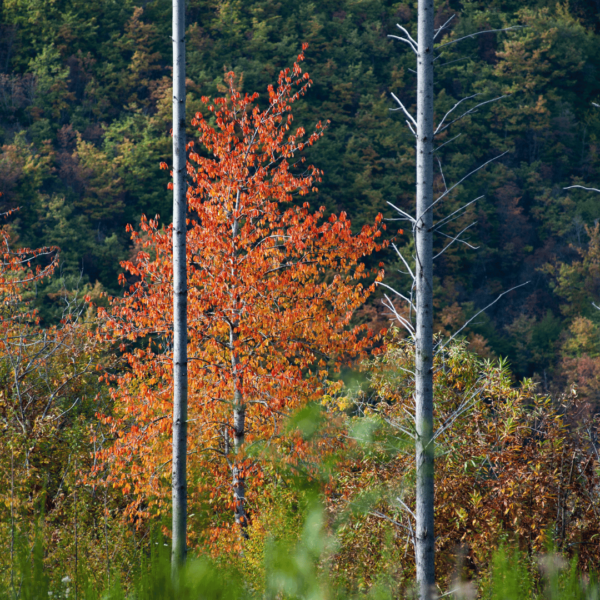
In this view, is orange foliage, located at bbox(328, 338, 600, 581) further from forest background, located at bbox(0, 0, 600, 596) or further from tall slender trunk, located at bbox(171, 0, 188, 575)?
forest background, located at bbox(0, 0, 600, 596)

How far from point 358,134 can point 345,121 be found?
181 centimetres

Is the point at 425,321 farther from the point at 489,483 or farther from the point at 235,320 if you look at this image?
the point at 235,320

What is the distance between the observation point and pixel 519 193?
139 ft

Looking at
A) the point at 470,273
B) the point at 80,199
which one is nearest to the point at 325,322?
the point at 80,199

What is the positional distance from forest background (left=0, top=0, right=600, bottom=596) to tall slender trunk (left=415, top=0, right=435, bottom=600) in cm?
1929

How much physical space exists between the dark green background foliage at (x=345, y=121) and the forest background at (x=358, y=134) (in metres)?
0.11

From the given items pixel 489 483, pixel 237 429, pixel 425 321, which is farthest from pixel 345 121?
pixel 425 321

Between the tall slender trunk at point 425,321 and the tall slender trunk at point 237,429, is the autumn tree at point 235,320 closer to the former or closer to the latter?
the tall slender trunk at point 237,429

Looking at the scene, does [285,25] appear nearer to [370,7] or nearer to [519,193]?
[370,7]

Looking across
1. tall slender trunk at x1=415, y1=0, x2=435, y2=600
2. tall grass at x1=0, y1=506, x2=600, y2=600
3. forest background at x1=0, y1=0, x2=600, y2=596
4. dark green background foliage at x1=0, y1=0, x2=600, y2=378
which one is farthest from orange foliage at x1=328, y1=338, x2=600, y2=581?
dark green background foliage at x1=0, y1=0, x2=600, y2=378

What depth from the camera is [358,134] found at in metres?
37.9

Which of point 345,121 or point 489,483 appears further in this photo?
point 345,121

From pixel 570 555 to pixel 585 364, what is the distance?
2584 centimetres

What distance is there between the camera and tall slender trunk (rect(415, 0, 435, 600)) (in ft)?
14.8
